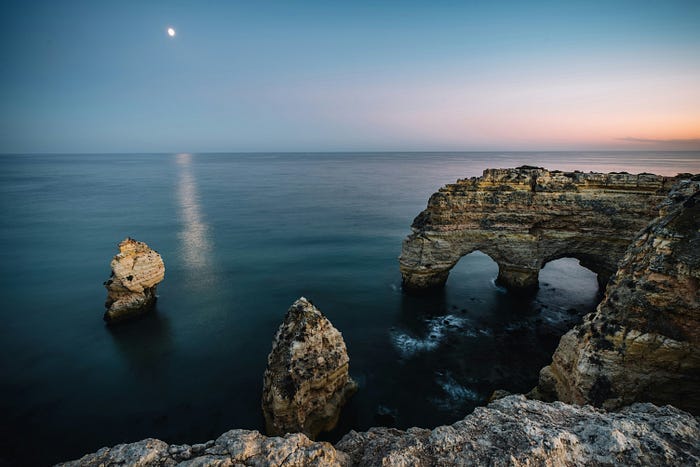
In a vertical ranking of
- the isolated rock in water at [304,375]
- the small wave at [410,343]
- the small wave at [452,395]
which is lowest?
the small wave at [452,395]

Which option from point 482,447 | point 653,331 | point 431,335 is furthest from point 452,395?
point 482,447

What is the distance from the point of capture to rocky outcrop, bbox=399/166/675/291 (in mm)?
16375

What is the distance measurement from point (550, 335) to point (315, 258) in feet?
64.2

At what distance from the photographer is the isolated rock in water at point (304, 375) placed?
30.3ft

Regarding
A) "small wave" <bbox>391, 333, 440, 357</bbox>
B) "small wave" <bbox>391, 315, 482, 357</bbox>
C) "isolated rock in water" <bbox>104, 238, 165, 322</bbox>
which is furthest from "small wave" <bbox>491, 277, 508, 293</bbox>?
"isolated rock in water" <bbox>104, 238, 165, 322</bbox>

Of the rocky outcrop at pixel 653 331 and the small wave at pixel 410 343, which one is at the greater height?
the rocky outcrop at pixel 653 331

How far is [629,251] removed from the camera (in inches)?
360

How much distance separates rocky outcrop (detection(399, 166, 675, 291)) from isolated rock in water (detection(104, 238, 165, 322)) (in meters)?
15.7

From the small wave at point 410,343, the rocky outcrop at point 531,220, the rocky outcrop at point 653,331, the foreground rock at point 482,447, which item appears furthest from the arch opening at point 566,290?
the foreground rock at point 482,447

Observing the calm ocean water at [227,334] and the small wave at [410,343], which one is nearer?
the calm ocean water at [227,334]

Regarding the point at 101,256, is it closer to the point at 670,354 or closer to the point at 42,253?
the point at 42,253

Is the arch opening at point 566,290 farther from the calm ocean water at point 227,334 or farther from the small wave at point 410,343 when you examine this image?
the small wave at point 410,343

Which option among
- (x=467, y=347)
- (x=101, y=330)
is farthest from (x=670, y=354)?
(x=101, y=330)

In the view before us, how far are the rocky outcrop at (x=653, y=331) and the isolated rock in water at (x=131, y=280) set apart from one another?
20.5 m
